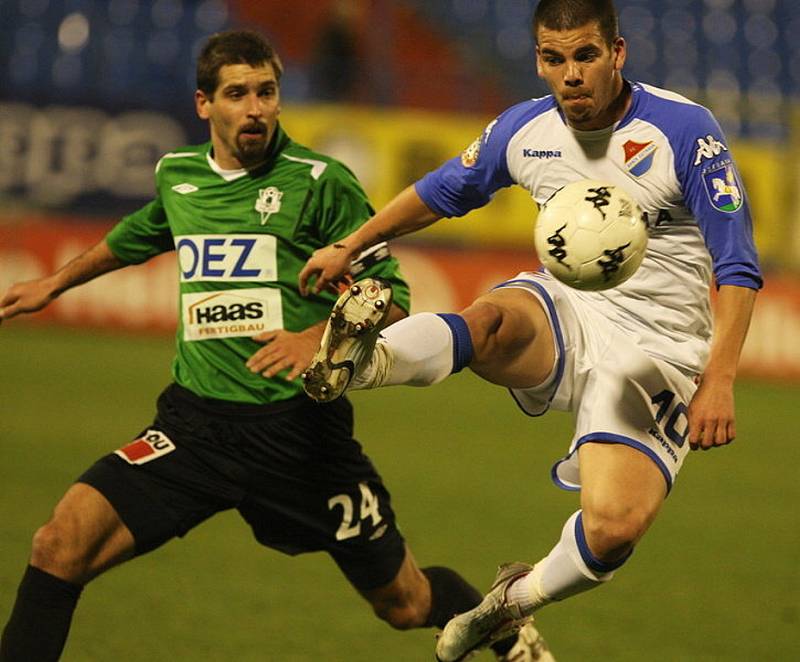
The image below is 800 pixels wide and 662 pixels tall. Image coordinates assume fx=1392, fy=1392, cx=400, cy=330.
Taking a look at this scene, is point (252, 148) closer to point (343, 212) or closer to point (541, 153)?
point (343, 212)

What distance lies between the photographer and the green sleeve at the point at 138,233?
5043 millimetres

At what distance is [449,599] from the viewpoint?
16.2 feet

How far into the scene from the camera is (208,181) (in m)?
4.90

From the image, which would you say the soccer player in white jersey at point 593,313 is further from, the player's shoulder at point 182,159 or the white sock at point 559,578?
the player's shoulder at point 182,159

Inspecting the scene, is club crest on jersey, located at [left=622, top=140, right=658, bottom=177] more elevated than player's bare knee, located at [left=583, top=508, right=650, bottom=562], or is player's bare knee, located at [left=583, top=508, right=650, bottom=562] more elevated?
club crest on jersey, located at [left=622, top=140, right=658, bottom=177]

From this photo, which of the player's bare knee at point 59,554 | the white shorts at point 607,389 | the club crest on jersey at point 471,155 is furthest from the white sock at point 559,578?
the player's bare knee at point 59,554

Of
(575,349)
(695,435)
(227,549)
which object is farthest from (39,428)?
(695,435)

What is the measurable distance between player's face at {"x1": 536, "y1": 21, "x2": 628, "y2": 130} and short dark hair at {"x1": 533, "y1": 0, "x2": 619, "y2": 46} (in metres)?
0.02

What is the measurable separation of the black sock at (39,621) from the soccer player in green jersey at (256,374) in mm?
251

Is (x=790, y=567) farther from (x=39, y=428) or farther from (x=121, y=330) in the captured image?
(x=121, y=330)

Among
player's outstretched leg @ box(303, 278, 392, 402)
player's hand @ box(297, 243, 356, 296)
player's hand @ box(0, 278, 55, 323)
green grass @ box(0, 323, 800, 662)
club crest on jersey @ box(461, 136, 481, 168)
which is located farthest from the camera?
green grass @ box(0, 323, 800, 662)

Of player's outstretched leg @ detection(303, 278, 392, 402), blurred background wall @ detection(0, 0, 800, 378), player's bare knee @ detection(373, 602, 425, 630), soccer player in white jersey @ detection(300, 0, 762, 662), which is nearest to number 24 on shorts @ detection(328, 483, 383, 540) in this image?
player's bare knee @ detection(373, 602, 425, 630)

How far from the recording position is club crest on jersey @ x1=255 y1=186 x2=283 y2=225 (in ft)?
15.7

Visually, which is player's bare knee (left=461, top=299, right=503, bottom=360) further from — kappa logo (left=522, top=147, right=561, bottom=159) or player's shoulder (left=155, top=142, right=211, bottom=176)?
player's shoulder (left=155, top=142, right=211, bottom=176)
